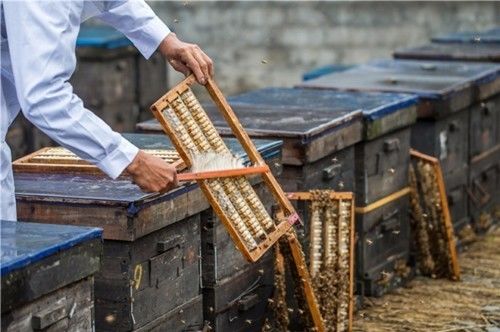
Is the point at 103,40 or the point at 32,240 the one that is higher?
the point at 103,40

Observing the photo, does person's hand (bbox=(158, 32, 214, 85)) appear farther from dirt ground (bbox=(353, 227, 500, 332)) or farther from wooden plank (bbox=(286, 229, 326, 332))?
dirt ground (bbox=(353, 227, 500, 332))

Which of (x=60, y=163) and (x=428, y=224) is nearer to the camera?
(x=60, y=163)

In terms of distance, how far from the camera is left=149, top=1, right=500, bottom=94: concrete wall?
17828 millimetres

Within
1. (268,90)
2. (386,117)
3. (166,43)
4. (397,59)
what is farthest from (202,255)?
(397,59)

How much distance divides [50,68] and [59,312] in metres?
1.03

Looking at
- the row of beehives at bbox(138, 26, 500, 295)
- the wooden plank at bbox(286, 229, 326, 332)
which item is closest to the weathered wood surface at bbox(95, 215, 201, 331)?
the wooden plank at bbox(286, 229, 326, 332)

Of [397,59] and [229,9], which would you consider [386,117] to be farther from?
[229,9]

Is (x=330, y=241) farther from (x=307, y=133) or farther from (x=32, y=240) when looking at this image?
(x=32, y=240)

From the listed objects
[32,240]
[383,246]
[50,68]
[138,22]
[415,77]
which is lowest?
[383,246]

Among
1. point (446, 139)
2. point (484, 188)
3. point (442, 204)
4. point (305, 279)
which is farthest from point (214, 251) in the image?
point (484, 188)

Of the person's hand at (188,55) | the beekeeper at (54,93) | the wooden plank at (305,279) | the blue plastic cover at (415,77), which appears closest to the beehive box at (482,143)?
the blue plastic cover at (415,77)

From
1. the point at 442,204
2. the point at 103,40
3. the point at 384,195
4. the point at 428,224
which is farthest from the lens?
→ the point at 103,40

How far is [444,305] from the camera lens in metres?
8.62

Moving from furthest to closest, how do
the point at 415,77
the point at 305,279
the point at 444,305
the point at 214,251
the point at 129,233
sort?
the point at 415,77 < the point at 444,305 < the point at 305,279 < the point at 214,251 < the point at 129,233
